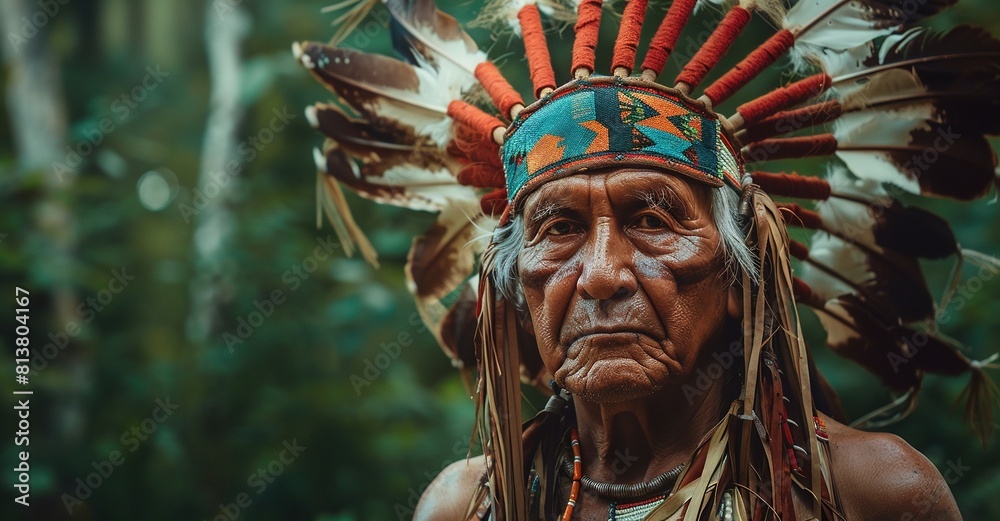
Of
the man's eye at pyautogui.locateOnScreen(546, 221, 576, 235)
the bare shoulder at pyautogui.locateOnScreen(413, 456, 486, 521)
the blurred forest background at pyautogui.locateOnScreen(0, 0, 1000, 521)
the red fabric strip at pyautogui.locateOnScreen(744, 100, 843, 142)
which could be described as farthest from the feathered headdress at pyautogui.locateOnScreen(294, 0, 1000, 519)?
the blurred forest background at pyautogui.locateOnScreen(0, 0, 1000, 521)

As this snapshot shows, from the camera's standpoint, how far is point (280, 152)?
183 inches

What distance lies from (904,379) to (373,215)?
2.57 meters

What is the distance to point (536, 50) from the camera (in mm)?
2385

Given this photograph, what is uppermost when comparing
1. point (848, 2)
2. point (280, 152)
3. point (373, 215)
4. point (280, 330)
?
point (848, 2)

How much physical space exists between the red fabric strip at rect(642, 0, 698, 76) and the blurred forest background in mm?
1328

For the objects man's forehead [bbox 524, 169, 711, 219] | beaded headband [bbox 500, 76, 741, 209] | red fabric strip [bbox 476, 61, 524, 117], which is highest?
red fabric strip [bbox 476, 61, 524, 117]

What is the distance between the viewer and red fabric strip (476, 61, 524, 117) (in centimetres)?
234

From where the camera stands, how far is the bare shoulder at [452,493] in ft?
7.79

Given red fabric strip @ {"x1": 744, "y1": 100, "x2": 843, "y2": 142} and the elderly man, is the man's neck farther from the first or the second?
red fabric strip @ {"x1": 744, "y1": 100, "x2": 843, "y2": 142}

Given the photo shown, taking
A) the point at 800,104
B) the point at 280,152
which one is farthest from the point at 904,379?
the point at 280,152

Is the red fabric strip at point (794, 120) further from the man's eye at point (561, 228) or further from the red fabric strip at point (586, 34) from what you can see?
the man's eye at point (561, 228)

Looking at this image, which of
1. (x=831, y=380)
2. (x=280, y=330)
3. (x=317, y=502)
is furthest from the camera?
(x=280, y=330)

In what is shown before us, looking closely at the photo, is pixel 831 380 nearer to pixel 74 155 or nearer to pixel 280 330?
pixel 280 330

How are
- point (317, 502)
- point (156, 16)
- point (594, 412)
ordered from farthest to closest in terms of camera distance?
point (156, 16) → point (317, 502) → point (594, 412)
